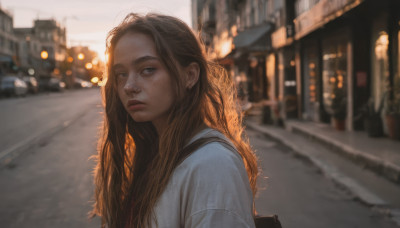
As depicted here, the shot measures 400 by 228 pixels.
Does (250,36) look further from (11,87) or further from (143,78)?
(11,87)

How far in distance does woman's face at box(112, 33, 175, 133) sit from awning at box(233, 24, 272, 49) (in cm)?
1866

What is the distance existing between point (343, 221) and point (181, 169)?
3924mm

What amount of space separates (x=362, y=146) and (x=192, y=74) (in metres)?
7.81

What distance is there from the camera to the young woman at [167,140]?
3.83 ft

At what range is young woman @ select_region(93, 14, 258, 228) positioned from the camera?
1167mm

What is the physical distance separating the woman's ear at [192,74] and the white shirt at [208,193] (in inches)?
13.9

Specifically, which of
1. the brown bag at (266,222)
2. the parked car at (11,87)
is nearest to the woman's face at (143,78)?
the brown bag at (266,222)

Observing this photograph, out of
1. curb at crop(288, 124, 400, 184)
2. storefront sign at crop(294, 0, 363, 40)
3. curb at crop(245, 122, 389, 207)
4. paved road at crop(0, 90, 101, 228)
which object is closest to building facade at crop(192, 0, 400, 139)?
storefront sign at crop(294, 0, 363, 40)

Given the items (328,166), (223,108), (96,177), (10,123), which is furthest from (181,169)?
(10,123)

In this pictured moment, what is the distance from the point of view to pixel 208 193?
114cm

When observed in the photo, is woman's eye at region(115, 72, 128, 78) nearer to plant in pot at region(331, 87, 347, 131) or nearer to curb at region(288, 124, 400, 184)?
curb at region(288, 124, 400, 184)

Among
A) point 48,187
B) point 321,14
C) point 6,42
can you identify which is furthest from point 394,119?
point 6,42

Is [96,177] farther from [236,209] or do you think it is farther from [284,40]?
[284,40]

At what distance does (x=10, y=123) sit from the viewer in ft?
53.0
